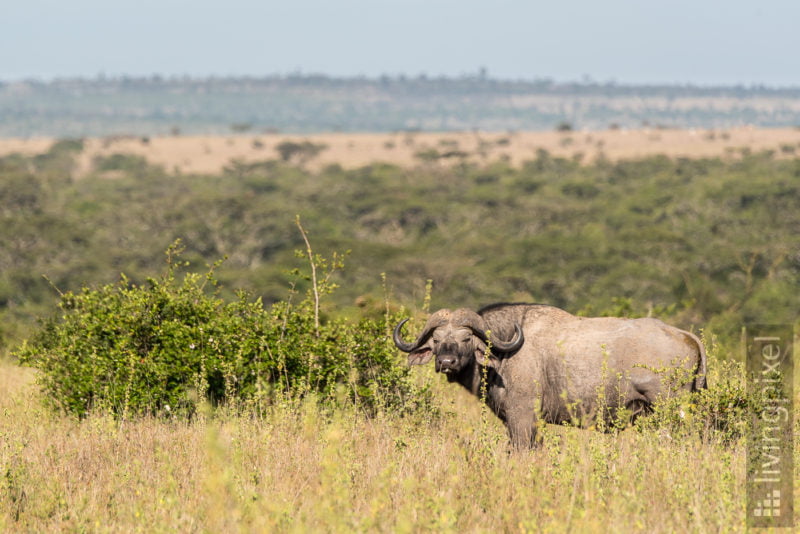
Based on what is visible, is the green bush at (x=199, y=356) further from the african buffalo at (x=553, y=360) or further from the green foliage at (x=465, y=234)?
the green foliage at (x=465, y=234)

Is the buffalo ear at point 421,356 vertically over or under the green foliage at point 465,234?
over

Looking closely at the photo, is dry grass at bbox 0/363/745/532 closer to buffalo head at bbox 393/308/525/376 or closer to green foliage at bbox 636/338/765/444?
green foliage at bbox 636/338/765/444

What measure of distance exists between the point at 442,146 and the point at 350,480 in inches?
3631

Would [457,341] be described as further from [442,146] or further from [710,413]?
[442,146]

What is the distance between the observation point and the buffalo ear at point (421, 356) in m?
7.84

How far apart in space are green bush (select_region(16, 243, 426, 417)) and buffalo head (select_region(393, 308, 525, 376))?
438 mm

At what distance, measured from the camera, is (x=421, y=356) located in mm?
7867

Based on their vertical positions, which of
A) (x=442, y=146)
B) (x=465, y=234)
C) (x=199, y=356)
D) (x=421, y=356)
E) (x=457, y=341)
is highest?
(x=457, y=341)

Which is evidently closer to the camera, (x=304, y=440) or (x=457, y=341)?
(x=304, y=440)

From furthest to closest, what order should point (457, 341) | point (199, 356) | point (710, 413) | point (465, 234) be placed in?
point (465, 234)
point (199, 356)
point (457, 341)
point (710, 413)

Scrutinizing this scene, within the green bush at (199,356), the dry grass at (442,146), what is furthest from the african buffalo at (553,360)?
the dry grass at (442,146)

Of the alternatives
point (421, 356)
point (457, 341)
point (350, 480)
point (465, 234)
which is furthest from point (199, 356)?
point (465, 234)

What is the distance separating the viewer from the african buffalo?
736cm

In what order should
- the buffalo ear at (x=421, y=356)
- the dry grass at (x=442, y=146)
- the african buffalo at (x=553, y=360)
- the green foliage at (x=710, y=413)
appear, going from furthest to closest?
the dry grass at (x=442, y=146), the buffalo ear at (x=421, y=356), the african buffalo at (x=553, y=360), the green foliage at (x=710, y=413)
